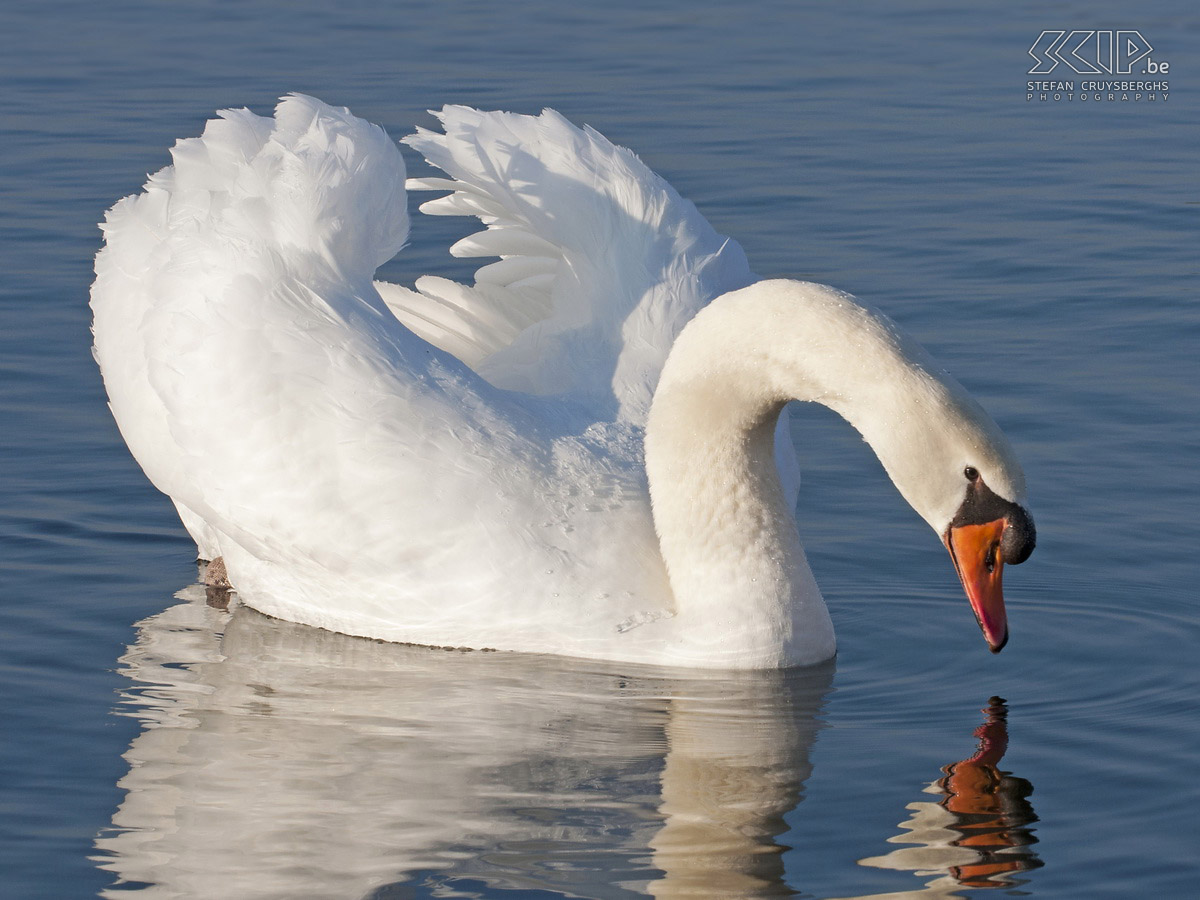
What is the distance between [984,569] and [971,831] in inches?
40.7

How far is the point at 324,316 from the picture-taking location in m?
8.02

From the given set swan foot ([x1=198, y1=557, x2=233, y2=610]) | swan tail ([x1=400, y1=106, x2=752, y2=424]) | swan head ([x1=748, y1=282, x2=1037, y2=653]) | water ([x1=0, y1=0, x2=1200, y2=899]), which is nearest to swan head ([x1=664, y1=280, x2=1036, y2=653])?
swan head ([x1=748, y1=282, x2=1037, y2=653])

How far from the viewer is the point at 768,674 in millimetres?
7660

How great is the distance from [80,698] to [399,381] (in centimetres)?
151

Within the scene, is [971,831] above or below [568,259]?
below

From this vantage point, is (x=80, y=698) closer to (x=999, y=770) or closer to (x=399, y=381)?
(x=399, y=381)

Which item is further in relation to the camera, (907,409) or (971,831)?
(907,409)

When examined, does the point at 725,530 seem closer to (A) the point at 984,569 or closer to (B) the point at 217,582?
(A) the point at 984,569

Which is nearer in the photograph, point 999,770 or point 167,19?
point 999,770

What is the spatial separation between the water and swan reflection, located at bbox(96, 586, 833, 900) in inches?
0.6

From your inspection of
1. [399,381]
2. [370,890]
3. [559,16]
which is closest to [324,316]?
[399,381]

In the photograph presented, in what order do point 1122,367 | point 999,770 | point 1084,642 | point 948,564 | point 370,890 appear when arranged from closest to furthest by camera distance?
point 370,890 → point 999,770 → point 1084,642 → point 948,564 → point 1122,367

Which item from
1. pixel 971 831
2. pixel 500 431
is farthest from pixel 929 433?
pixel 500 431

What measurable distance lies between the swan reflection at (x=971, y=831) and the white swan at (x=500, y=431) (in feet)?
2.05
